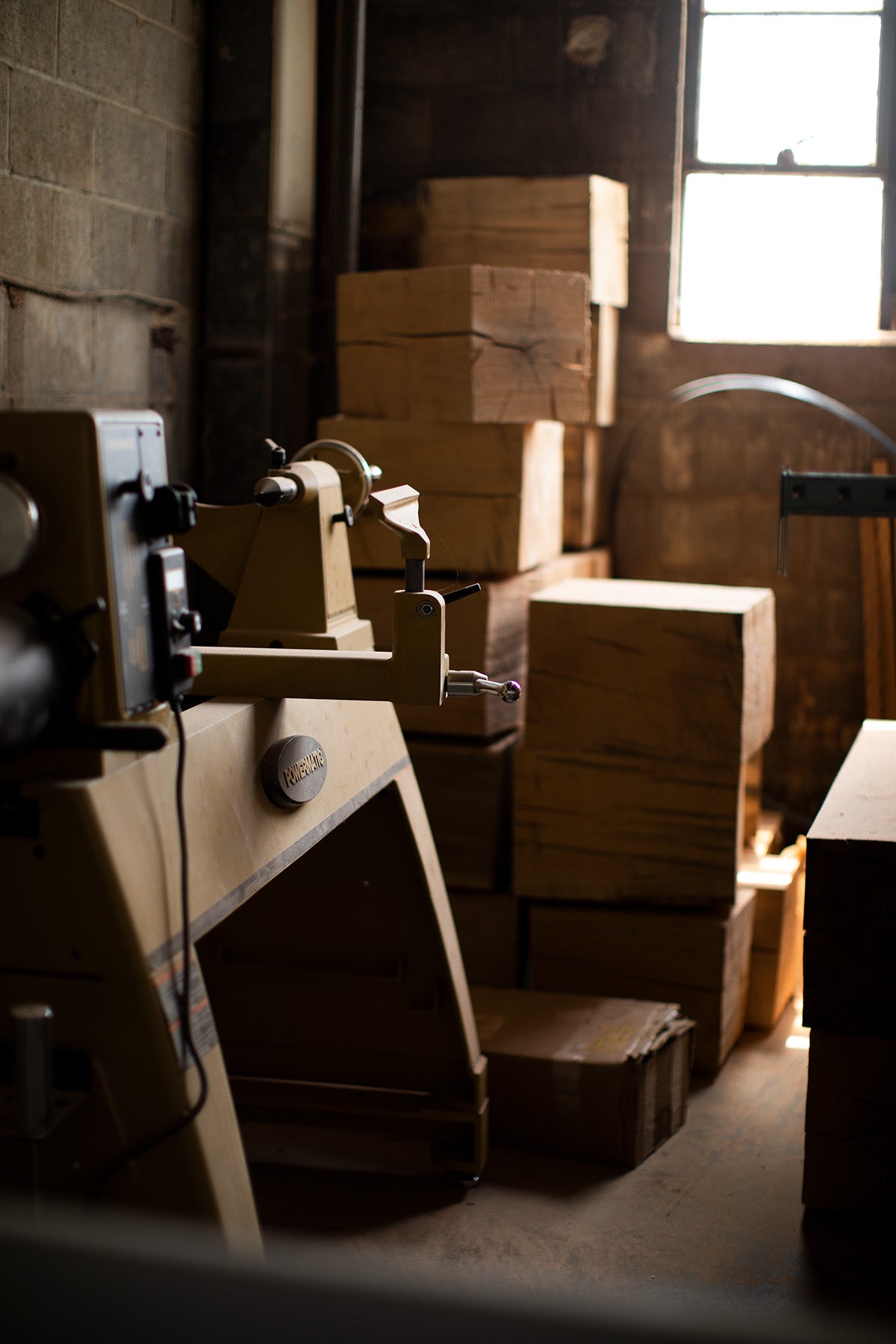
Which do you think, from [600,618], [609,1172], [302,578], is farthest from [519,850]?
[302,578]

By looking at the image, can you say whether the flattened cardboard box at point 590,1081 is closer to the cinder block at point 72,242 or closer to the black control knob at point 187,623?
the black control knob at point 187,623

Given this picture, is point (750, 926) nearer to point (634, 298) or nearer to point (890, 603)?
point (890, 603)

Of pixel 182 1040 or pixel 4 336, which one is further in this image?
pixel 4 336

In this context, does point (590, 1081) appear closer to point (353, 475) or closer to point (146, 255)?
point (353, 475)

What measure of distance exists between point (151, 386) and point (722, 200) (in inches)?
65.3

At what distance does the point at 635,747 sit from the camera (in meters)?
2.79

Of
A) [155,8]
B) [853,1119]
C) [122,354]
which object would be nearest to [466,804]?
[853,1119]

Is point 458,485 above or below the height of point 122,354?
below

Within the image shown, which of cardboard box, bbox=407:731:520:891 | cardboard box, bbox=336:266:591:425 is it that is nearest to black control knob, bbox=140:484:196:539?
cardboard box, bbox=336:266:591:425

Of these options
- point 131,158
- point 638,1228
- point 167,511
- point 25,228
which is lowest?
point 638,1228

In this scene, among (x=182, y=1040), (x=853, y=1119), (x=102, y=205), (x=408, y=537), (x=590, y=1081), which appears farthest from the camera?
(x=102, y=205)

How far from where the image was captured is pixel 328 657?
174 cm

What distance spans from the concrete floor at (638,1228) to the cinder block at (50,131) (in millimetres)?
1919

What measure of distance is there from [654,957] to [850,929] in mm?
909
